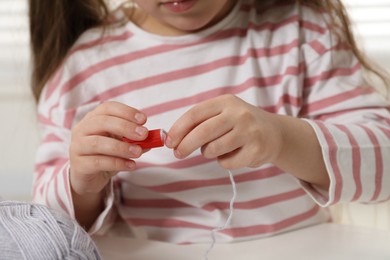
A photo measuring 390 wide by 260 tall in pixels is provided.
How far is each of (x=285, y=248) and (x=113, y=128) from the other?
237 millimetres

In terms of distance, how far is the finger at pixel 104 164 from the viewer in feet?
2.37

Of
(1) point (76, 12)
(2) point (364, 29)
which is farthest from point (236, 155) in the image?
(2) point (364, 29)

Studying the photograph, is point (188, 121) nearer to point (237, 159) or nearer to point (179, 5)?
point (237, 159)

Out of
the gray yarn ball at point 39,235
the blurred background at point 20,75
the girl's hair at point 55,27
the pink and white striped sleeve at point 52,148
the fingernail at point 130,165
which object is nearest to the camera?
the gray yarn ball at point 39,235

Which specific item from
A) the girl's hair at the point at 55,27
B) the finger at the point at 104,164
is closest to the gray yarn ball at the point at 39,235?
the finger at the point at 104,164

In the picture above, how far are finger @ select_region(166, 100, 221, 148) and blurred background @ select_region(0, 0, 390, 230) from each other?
1.96 ft

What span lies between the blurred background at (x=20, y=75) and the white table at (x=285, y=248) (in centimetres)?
46

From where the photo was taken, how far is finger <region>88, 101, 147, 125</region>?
0.69 metres

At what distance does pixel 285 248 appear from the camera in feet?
2.64

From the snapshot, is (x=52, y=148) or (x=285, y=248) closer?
(x=285, y=248)

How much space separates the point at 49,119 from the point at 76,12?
0.51 ft

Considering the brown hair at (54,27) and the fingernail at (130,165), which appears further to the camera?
the brown hair at (54,27)

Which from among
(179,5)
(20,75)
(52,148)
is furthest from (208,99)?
(20,75)

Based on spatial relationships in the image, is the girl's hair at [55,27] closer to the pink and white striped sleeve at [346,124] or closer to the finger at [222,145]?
the pink and white striped sleeve at [346,124]
